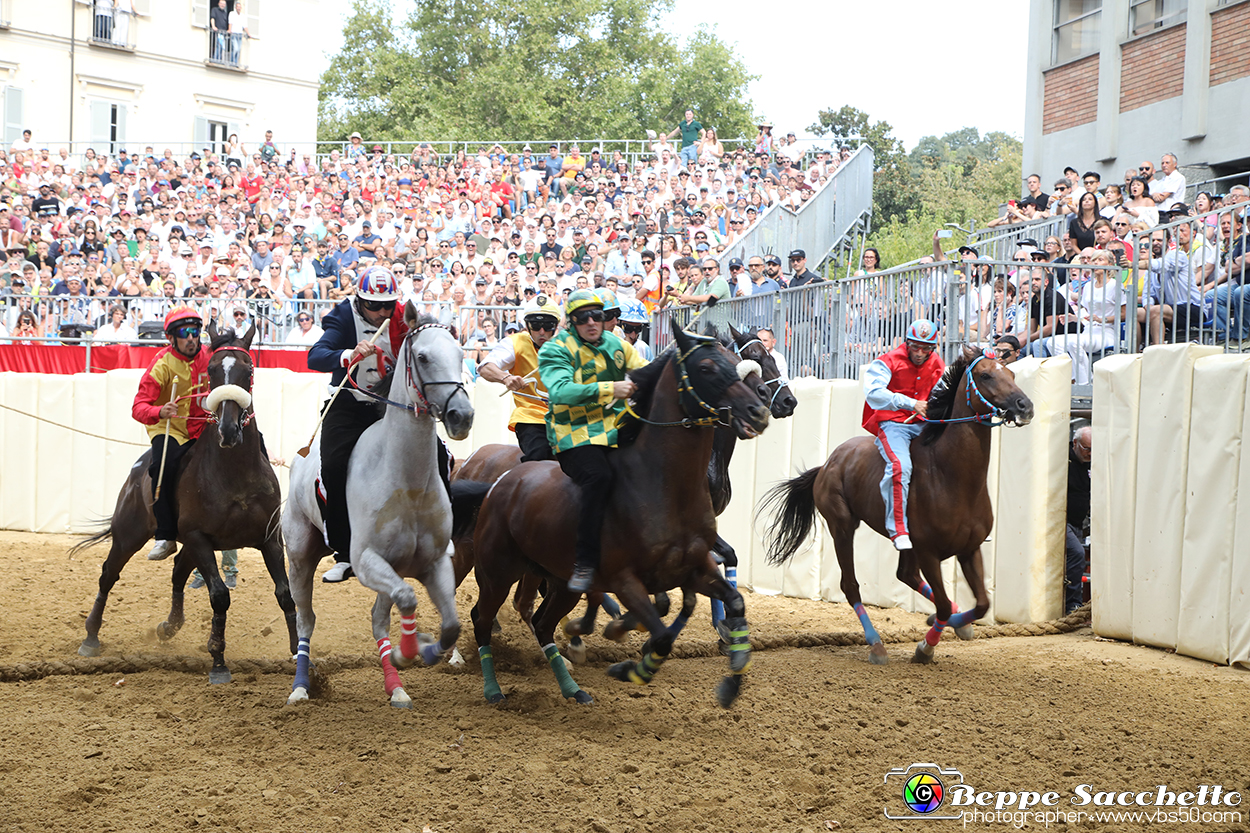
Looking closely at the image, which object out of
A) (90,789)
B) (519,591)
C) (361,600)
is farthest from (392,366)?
(361,600)

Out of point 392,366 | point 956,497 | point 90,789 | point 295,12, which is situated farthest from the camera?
point 295,12

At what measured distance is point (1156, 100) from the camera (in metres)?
18.6

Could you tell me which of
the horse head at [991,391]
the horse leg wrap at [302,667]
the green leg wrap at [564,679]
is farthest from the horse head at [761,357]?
the horse leg wrap at [302,667]

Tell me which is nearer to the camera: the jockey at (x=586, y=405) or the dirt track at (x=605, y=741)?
the dirt track at (x=605, y=741)

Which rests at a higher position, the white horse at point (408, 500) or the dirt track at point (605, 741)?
the white horse at point (408, 500)

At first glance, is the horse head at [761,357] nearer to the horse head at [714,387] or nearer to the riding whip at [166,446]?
the horse head at [714,387]

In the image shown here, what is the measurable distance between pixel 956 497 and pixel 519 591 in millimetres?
3271

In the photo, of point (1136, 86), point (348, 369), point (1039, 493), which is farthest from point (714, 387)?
point (1136, 86)

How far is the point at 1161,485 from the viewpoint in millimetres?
8414

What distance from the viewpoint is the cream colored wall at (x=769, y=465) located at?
31.3 feet

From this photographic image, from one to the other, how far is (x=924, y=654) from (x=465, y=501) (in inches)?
139

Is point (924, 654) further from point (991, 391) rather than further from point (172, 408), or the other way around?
point (172, 408)

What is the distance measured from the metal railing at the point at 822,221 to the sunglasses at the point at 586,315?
10285 mm

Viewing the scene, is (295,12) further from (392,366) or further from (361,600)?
(392,366)
